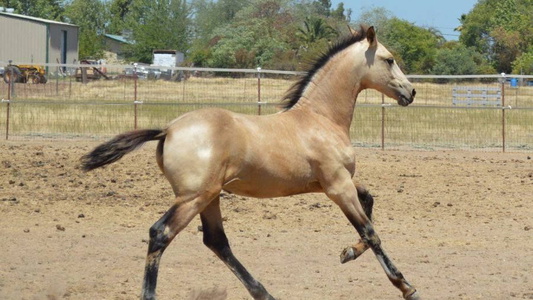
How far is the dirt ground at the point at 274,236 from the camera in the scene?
7789mm

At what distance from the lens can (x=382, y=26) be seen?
70.0 meters

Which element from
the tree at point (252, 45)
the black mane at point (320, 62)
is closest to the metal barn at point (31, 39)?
the tree at point (252, 45)

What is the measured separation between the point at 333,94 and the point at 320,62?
0.32 m

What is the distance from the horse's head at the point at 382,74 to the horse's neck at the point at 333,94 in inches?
5.3

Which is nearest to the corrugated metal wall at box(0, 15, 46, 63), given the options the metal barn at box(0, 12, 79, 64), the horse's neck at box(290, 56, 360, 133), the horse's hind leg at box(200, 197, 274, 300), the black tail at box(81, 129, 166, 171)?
the metal barn at box(0, 12, 79, 64)

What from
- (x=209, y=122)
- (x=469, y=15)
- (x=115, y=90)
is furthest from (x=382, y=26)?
(x=209, y=122)

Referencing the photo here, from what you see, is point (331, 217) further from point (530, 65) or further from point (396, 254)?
point (530, 65)

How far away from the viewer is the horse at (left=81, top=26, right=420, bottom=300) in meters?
6.43

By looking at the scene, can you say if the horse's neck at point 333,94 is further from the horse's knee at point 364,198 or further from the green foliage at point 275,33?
the green foliage at point 275,33

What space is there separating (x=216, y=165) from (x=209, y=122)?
32 centimetres

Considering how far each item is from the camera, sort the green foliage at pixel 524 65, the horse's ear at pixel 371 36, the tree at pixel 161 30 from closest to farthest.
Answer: the horse's ear at pixel 371 36
the green foliage at pixel 524 65
the tree at pixel 161 30

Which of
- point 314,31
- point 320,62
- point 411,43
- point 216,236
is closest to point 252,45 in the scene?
point 314,31

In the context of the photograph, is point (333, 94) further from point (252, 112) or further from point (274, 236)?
point (252, 112)

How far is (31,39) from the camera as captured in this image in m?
57.8
